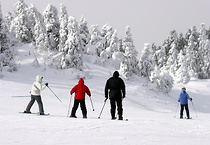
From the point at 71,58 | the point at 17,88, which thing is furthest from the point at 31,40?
the point at 17,88

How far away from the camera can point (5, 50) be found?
33906 millimetres

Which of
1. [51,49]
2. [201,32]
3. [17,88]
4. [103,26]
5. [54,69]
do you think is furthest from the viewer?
[201,32]

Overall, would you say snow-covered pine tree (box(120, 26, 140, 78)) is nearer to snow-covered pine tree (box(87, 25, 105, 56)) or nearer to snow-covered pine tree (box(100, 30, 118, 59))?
snow-covered pine tree (box(100, 30, 118, 59))

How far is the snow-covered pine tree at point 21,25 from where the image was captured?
4553 centimetres

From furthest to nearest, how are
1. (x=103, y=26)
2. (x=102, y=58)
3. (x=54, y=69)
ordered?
(x=103, y=26)
(x=102, y=58)
(x=54, y=69)

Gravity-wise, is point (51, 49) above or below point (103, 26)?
below

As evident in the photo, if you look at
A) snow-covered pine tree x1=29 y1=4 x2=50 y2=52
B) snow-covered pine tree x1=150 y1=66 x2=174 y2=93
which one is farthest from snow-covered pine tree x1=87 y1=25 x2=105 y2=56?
Result: snow-covered pine tree x1=150 y1=66 x2=174 y2=93

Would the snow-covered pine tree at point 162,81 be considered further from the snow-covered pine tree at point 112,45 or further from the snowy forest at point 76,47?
the snow-covered pine tree at point 112,45

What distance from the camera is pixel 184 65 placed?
5641cm

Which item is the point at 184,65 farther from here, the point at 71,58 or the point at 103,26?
the point at 71,58

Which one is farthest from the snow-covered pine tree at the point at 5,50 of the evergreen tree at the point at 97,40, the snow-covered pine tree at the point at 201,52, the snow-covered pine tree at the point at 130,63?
the snow-covered pine tree at the point at 201,52

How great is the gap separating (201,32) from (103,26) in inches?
967

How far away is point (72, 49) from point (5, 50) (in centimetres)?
994

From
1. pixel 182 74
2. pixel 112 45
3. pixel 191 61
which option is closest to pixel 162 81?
pixel 182 74
